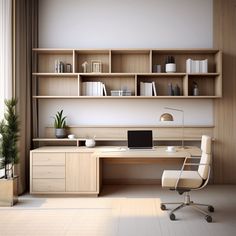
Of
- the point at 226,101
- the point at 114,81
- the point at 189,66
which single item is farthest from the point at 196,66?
the point at 114,81

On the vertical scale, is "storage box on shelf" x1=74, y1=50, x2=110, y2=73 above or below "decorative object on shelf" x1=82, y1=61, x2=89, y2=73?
above

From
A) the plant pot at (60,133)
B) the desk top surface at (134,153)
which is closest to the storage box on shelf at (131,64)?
the plant pot at (60,133)

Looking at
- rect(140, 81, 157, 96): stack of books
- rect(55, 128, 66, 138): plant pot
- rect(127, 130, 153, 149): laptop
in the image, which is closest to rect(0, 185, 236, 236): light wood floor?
rect(127, 130, 153, 149): laptop

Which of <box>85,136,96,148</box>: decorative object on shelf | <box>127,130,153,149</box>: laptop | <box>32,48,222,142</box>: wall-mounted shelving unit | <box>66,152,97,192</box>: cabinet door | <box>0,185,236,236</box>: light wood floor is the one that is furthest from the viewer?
<box>32,48,222,142</box>: wall-mounted shelving unit

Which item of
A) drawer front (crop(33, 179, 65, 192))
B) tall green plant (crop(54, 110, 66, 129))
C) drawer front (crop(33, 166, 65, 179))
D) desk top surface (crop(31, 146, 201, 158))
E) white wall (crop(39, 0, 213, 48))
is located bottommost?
drawer front (crop(33, 179, 65, 192))

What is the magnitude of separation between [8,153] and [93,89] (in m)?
1.73

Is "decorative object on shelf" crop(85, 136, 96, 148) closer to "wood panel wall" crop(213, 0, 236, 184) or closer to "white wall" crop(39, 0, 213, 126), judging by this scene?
"white wall" crop(39, 0, 213, 126)

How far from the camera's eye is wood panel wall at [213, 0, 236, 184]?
5320 millimetres

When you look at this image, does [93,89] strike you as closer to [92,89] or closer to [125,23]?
[92,89]

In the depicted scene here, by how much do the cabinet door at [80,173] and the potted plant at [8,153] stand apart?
2.44 ft

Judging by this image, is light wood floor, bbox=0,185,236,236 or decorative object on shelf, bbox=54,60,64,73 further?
decorative object on shelf, bbox=54,60,64,73

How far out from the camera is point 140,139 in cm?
479

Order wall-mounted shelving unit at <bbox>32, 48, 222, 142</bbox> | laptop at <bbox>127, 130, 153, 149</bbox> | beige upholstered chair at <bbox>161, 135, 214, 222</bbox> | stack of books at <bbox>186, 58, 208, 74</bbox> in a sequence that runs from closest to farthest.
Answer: beige upholstered chair at <bbox>161, 135, 214, 222</bbox>
laptop at <bbox>127, 130, 153, 149</bbox>
stack of books at <bbox>186, 58, 208, 74</bbox>
wall-mounted shelving unit at <bbox>32, 48, 222, 142</bbox>

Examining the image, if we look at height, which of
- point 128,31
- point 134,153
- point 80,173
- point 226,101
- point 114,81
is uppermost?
point 128,31
